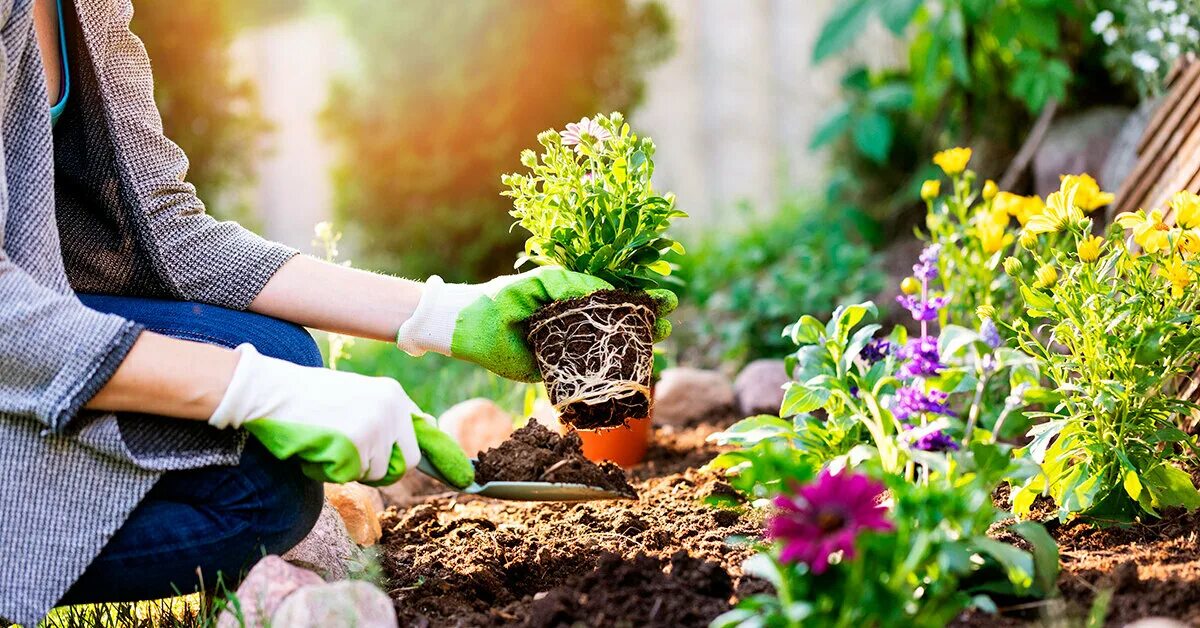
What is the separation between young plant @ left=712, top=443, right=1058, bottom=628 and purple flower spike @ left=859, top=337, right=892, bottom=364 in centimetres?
29

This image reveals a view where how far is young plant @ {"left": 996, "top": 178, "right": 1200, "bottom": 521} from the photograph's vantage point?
1660 millimetres

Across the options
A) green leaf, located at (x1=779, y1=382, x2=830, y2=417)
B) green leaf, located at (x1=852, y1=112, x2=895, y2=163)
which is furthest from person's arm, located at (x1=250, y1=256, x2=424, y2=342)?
green leaf, located at (x1=852, y1=112, x2=895, y2=163)

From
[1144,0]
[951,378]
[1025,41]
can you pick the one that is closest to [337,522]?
[951,378]

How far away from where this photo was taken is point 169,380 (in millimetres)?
1447

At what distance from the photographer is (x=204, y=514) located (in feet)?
5.21

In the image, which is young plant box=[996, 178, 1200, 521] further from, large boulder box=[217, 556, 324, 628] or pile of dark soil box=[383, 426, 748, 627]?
large boulder box=[217, 556, 324, 628]

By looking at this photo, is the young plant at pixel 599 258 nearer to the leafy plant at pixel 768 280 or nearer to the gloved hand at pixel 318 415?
the gloved hand at pixel 318 415

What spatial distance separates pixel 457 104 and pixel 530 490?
140 inches

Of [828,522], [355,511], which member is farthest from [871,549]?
[355,511]

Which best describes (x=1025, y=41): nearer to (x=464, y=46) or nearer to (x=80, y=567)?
(x=464, y=46)

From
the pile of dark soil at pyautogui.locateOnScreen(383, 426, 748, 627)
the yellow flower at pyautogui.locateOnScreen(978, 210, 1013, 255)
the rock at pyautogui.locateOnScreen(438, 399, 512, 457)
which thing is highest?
the yellow flower at pyautogui.locateOnScreen(978, 210, 1013, 255)

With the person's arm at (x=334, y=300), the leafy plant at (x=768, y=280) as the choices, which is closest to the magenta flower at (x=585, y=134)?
the person's arm at (x=334, y=300)

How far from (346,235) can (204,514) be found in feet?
13.0

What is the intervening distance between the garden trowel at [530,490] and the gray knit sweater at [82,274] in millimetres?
278
